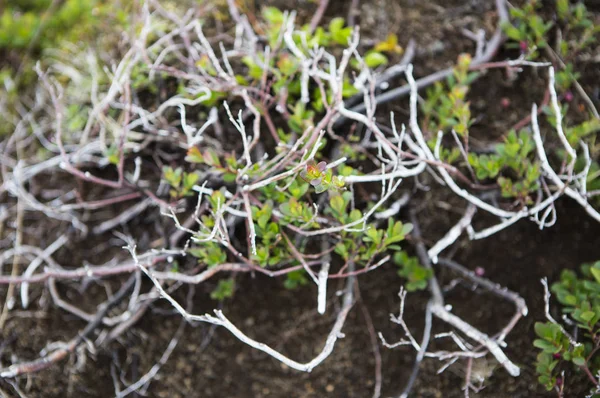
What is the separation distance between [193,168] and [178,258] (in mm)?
291

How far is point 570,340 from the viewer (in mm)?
1319

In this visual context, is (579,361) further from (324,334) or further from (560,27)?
(560,27)

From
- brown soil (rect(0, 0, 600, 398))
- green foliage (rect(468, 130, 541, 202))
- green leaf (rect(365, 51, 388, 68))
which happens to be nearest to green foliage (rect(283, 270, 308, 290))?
brown soil (rect(0, 0, 600, 398))

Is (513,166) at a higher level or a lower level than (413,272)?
higher

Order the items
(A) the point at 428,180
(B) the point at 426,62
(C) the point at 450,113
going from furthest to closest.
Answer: (B) the point at 426,62, (A) the point at 428,180, (C) the point at 450,113

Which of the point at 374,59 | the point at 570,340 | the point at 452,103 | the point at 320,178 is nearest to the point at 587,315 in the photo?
→ the point at 570,340

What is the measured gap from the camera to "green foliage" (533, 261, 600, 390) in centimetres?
134

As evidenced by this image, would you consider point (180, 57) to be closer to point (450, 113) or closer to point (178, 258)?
point (178, 258)

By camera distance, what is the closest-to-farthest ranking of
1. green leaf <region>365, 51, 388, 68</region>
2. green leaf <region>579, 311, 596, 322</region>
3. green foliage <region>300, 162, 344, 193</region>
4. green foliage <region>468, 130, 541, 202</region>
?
green foliage <region>300, 162, 344, 193</region>, green leaf <region>579, 311, 596, 322</region>, green foliage <region>468, 130, 541, 202</region>, green leaf <region>365, 51, 388, 68</region>

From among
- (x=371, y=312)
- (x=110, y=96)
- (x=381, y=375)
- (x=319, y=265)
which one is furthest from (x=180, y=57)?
(x=381, y=375)

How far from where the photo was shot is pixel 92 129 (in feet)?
6.10

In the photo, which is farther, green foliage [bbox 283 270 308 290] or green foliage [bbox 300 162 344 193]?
green foliage [bbox 283 270 308 290]

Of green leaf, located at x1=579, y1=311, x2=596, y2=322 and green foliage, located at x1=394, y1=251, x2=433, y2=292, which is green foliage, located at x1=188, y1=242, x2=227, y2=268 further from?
green leaf, located at x1=579, y1=311, x2=596, y2=322

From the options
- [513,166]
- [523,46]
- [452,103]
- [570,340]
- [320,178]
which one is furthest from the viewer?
[523,46]
